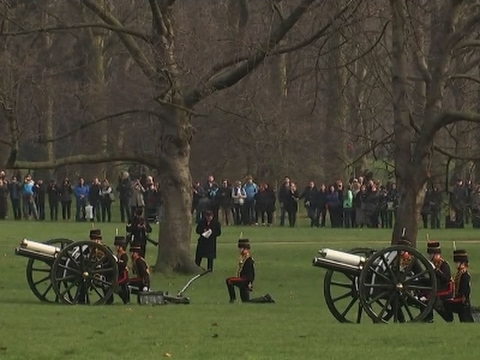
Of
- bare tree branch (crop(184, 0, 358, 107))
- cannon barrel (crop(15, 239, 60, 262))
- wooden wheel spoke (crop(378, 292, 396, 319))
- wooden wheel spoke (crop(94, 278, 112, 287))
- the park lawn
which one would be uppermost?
bare tree branch (crop(184, 0, 358, 107))

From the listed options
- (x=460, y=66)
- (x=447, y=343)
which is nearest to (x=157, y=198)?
(x=460, y=66)

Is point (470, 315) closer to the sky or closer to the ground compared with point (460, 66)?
closer to the ground

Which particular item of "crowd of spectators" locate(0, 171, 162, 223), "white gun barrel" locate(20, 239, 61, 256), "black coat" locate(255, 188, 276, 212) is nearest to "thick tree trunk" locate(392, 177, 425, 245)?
"white gun barrel" locate(20, 239, 61, 256)

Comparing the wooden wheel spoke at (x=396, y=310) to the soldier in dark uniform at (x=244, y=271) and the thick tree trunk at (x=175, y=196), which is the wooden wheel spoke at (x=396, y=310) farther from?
the thick tree trunk at (x=175, y=196)

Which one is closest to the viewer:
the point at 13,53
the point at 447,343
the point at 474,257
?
the point at 447,343

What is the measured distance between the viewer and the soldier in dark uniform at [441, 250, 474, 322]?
2056 centimetres

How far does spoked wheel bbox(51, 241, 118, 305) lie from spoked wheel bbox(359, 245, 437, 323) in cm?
582

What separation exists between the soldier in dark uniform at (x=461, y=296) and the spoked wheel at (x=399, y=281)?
458 mm

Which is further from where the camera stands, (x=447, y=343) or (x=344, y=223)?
(x=344, y=223)

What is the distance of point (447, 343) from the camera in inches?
671

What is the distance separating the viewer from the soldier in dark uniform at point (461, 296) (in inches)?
810

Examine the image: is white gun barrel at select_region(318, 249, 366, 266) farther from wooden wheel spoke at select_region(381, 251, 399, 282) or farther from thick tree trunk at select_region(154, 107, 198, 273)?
thick tree trunk at select_region(154, 107, 198, 273)

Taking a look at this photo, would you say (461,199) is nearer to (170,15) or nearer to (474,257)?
(474,257)

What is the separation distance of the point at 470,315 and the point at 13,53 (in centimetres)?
3503
